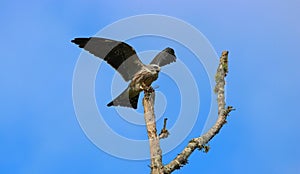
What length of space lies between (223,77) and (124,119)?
2.38m

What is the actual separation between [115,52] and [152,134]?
7.45 feet

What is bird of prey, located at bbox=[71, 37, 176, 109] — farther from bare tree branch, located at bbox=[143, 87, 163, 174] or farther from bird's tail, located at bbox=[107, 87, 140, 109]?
bare tree branch, located at bbox=[143, 87, 163, 174]

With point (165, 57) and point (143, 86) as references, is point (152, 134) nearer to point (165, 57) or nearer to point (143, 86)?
point (143, 86)

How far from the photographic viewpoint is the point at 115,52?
10695mm

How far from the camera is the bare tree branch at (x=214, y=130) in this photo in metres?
9.21

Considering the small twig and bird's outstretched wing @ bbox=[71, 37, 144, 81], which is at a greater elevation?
bird's outstretched wing @ bbox=[71, 37, 144, 81]

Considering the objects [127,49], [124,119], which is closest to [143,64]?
[127,49]

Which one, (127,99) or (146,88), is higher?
(127,99)

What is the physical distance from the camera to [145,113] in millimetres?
9688

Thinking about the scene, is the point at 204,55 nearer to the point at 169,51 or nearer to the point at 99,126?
the point at 169,51

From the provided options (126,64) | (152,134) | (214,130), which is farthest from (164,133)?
(126,64)

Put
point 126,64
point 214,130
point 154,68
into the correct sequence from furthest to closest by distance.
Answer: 1. point 126,64
2. point 154,68
3. point 214,130

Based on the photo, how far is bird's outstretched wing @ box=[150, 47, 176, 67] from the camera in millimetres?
11064

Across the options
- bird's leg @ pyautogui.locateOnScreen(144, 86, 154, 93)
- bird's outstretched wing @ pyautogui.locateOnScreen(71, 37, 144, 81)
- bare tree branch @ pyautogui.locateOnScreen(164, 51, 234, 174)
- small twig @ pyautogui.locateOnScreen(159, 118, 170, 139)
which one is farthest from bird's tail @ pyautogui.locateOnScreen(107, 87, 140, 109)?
bare tree branch @ pyautogui.locateOnScreen(164, 51, 234, 174)
